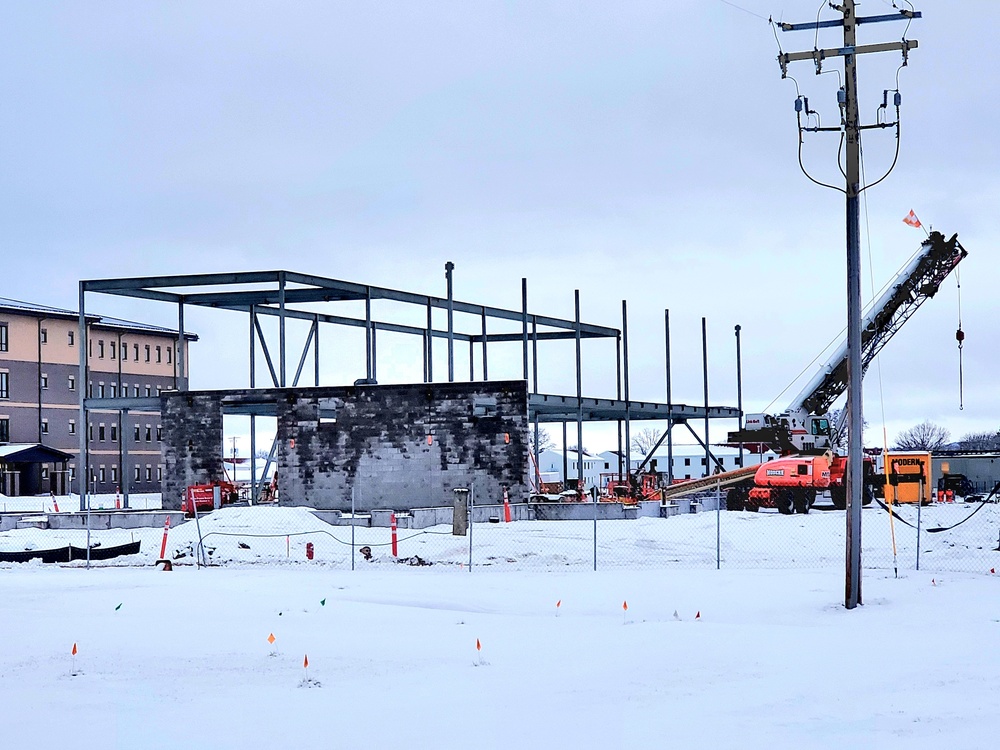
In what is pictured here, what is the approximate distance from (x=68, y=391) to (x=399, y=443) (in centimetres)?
5193

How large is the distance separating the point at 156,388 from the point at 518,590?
76771 mm

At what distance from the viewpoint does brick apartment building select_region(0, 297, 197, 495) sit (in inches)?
3155

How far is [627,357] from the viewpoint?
55.1 meters

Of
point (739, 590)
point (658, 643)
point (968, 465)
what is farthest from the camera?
point (968, 465)

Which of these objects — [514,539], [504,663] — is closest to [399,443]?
[514,539]

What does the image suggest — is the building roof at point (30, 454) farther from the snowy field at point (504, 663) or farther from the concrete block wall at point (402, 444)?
the snowy field at point (504, 663)

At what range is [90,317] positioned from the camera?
3359 inches

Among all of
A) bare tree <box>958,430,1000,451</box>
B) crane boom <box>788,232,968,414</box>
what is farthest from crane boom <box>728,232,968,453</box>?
bare tree <box>958,430,1000,451</box>

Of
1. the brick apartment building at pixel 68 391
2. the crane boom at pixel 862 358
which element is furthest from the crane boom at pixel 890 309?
the brick apartment building at pixel 68 391

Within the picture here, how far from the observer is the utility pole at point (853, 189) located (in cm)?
1844

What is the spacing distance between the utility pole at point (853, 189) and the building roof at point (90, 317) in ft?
223

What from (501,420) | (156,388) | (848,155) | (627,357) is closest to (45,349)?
(156,388)

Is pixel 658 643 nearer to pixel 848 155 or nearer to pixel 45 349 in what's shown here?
pixel 848 155

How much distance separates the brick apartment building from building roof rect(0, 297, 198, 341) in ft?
0.24
